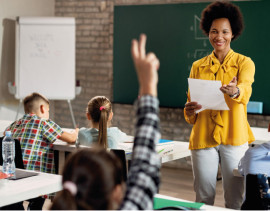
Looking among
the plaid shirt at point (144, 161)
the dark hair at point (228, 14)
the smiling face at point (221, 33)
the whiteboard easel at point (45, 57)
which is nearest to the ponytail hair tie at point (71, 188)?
the plaid shirt at point (144, 161)

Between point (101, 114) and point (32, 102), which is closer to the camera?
point (101, 114)

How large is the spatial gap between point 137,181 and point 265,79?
451 cm

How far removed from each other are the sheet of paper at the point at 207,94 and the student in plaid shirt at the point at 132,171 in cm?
153

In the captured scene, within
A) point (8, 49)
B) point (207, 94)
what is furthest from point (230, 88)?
point (8, 49)

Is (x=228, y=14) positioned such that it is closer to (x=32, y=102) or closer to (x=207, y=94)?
(x=207, y=94)

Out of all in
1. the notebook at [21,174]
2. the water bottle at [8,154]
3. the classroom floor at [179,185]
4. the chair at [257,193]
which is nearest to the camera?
the chair at [257,193]

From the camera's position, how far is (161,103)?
6.14 meters

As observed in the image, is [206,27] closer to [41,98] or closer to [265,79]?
[41,98]

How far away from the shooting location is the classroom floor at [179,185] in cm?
492

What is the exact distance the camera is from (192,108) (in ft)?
8.96

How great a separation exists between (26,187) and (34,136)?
3.52 ft

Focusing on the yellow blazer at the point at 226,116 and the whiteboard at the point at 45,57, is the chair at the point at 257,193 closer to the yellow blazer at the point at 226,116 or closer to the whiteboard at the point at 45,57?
the yellow blazer at the point at 226,116

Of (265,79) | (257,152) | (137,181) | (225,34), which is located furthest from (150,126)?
(265,79)

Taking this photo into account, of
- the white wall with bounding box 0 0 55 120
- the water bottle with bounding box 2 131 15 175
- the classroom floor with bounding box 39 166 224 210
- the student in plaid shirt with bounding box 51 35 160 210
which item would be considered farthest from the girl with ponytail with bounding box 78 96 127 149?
the white wall with bounding box 0 0 55 120
